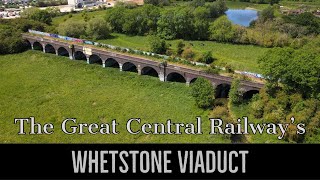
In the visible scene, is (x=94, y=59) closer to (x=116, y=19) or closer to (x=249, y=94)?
(x=116, y=19)

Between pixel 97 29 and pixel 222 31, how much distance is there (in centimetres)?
3205

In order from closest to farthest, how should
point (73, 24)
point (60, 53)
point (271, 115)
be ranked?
point (271, 115) → point (60, 53) → point (73, 24)

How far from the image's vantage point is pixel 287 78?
162 ft

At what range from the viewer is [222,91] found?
57906mm

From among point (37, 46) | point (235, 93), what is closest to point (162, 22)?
point (37, 46)

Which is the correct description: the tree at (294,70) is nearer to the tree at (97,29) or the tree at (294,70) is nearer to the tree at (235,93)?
the tree at (235,93)

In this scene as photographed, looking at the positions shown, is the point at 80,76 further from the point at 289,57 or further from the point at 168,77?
the point at 289,57

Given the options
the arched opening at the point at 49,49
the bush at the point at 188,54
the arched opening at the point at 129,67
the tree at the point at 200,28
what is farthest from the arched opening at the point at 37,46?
the tree at the point at 200,28

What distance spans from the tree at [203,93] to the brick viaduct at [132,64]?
448 centimetres

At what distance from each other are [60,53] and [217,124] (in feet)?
152

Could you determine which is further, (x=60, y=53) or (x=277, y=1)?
(x=277, y=1)

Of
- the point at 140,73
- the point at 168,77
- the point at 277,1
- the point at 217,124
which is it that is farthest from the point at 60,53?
the point at 277,1

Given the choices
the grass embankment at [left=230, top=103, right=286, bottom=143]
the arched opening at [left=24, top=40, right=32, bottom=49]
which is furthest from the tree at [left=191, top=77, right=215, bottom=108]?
the arched opening at [left=24, top=40, right=32, bottom=49]

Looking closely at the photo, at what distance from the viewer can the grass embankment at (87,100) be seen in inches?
1823
